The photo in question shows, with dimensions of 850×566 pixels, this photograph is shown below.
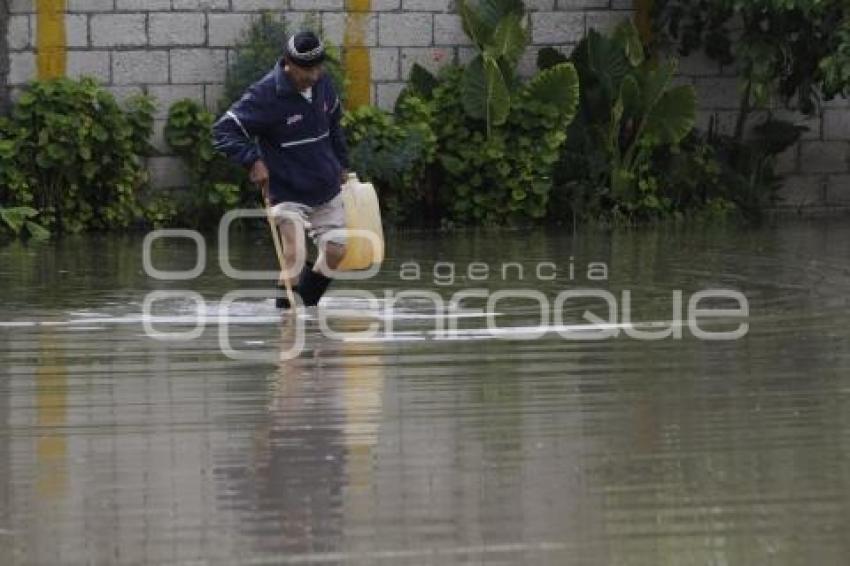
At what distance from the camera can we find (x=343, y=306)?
1245cm

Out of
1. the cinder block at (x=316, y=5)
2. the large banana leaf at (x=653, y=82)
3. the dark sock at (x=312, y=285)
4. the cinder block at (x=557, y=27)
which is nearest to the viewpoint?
the dark sock at (x=312, y=285)

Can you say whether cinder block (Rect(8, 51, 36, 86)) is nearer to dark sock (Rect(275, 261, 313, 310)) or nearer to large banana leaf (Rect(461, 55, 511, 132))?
large banana leaf (Rect(461, 55, 511, 132))

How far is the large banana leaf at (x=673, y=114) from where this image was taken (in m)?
18.2

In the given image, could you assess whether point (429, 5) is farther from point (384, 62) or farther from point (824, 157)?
point (824, 157)

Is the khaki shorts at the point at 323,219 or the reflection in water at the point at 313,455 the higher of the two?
the khaki shorts at the point at 323,219

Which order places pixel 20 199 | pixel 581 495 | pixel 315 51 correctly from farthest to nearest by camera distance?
pixel 20 199 → pixel 315 51 → pixel 581 495

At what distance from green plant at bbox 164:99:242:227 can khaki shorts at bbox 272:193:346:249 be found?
492cm

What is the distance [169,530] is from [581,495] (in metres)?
1.34

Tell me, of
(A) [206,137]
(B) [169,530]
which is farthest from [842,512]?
(A) [206,137]

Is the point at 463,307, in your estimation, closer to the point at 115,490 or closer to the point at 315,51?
the point at 315,51

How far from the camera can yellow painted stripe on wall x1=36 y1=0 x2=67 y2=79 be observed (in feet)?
57.1

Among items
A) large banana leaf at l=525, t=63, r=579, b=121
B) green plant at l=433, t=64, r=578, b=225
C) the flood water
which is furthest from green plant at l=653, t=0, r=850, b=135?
the flood water

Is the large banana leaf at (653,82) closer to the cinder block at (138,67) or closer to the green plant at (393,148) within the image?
the green plant at (393,148)

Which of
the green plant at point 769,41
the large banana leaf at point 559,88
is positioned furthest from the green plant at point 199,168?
the green plant at point 769,41
